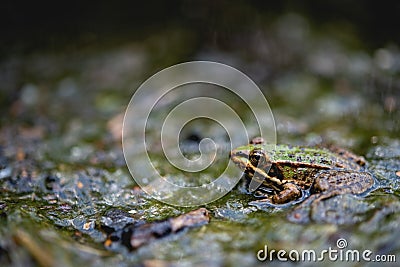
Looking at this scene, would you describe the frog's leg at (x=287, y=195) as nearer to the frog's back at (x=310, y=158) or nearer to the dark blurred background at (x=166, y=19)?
the frog's back at (x=310, y=158)

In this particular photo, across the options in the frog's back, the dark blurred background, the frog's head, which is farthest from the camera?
the dark blurred background

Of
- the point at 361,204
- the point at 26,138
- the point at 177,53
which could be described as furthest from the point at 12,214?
the point at 177,53

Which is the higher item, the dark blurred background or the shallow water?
the dark blurred background

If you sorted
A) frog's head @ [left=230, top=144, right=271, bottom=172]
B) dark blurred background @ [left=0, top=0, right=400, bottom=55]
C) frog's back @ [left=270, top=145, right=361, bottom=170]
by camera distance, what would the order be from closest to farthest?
frog's back @ [left=270, top=145, right=361, bottom=170]
frog's head @ [left=230, top=144, right=271, bottom=172]
dark blurred background @ [left=0, top=0, right=400, bottom=55]

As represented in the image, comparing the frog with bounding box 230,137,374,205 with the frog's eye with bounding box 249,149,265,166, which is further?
the frog's eye with bounding box 249,149,265,166

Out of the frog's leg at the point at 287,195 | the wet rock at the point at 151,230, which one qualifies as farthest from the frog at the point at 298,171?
the wet rock at the point at 151,230
